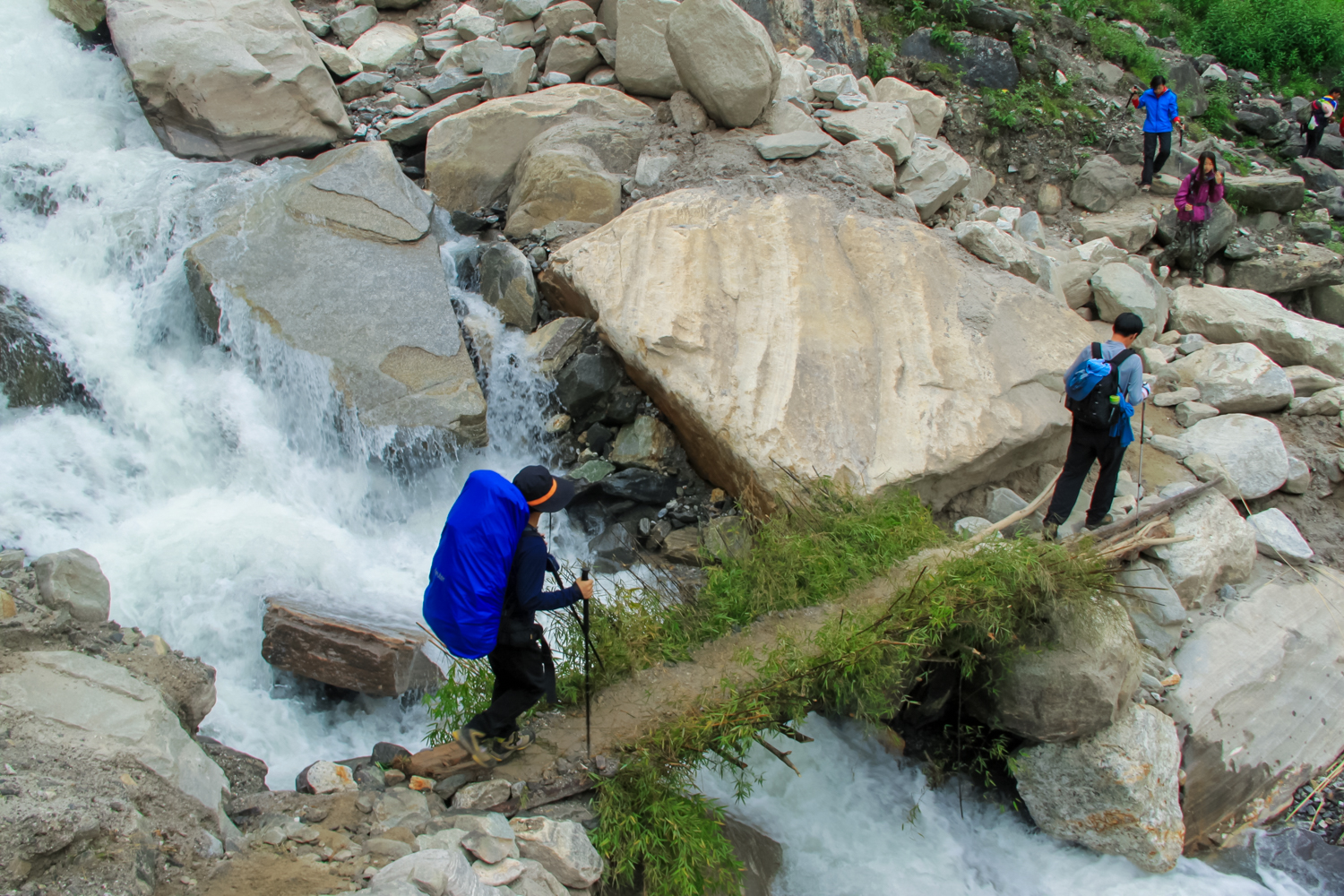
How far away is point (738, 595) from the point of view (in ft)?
15.6

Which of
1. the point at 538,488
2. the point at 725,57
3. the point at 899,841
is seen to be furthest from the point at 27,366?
the point at 899,841

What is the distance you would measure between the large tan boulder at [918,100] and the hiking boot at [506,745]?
8242 millimetres

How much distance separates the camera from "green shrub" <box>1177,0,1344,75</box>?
14.2 meters

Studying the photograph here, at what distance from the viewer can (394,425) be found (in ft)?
20.5

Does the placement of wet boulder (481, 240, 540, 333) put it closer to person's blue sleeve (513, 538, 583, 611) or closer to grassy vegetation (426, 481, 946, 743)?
grassy vegetation (426, 481, 946, 743)

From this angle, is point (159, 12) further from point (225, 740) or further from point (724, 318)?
point (225, 740)

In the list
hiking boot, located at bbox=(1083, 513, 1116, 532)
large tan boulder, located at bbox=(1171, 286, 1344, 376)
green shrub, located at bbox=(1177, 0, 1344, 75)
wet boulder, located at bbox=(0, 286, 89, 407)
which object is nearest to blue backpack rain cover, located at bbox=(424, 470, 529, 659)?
hiking boot, located at bbox=(1083, 513, 1116, 532)

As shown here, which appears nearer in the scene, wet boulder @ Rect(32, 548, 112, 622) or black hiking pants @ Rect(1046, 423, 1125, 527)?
wet boulder @ Rect(32, 548, 112, 622)

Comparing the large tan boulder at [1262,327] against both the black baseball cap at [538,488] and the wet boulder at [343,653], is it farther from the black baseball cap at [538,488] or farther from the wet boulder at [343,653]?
the wet boulder at [343,653]

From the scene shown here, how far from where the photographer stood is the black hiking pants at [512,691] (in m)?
Answer: 3.65

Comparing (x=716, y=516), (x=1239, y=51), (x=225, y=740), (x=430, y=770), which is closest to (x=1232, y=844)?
(x=716, y=516)

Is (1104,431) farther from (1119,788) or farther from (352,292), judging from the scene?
(352,292)

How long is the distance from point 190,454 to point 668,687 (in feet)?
13.0

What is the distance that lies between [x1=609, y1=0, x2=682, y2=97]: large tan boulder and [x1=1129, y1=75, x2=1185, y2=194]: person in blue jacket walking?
5401 millimetres
